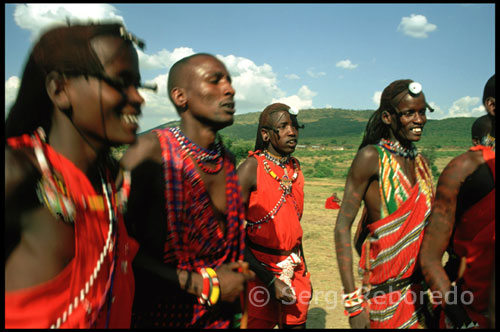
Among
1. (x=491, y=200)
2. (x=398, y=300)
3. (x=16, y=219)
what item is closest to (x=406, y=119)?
(x=491, y=200)

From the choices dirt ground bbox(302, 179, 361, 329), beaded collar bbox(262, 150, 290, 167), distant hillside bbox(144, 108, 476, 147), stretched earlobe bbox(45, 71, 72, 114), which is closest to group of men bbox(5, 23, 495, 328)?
stretched earlobe bbox(45, 71, 72, 114)

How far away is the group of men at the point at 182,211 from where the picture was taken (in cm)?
130

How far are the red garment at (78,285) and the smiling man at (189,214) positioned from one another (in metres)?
0.23

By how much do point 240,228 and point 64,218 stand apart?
99 centimetres

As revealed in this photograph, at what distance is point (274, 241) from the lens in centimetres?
315

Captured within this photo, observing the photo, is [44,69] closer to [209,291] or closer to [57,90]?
[57,90]

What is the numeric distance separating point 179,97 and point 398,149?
1.68 metres

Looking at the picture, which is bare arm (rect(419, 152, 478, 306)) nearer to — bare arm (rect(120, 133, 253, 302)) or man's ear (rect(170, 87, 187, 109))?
bare arm (rect(120, 133, 253, 302))

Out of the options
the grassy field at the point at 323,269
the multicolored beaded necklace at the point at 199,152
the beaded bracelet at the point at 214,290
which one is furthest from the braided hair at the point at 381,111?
the grassy field at the point at 323,269

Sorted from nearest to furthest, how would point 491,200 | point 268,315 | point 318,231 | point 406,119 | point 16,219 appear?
point 16,219 → point 491,200 → point 406,119 → point 268,315 → point 318,231

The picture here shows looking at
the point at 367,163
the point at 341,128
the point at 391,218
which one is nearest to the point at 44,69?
the point at 367,163

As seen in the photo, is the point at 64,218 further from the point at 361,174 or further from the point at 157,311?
the point at 361,174

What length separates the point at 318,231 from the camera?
9.52 m

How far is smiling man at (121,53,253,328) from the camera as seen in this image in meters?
1.81
